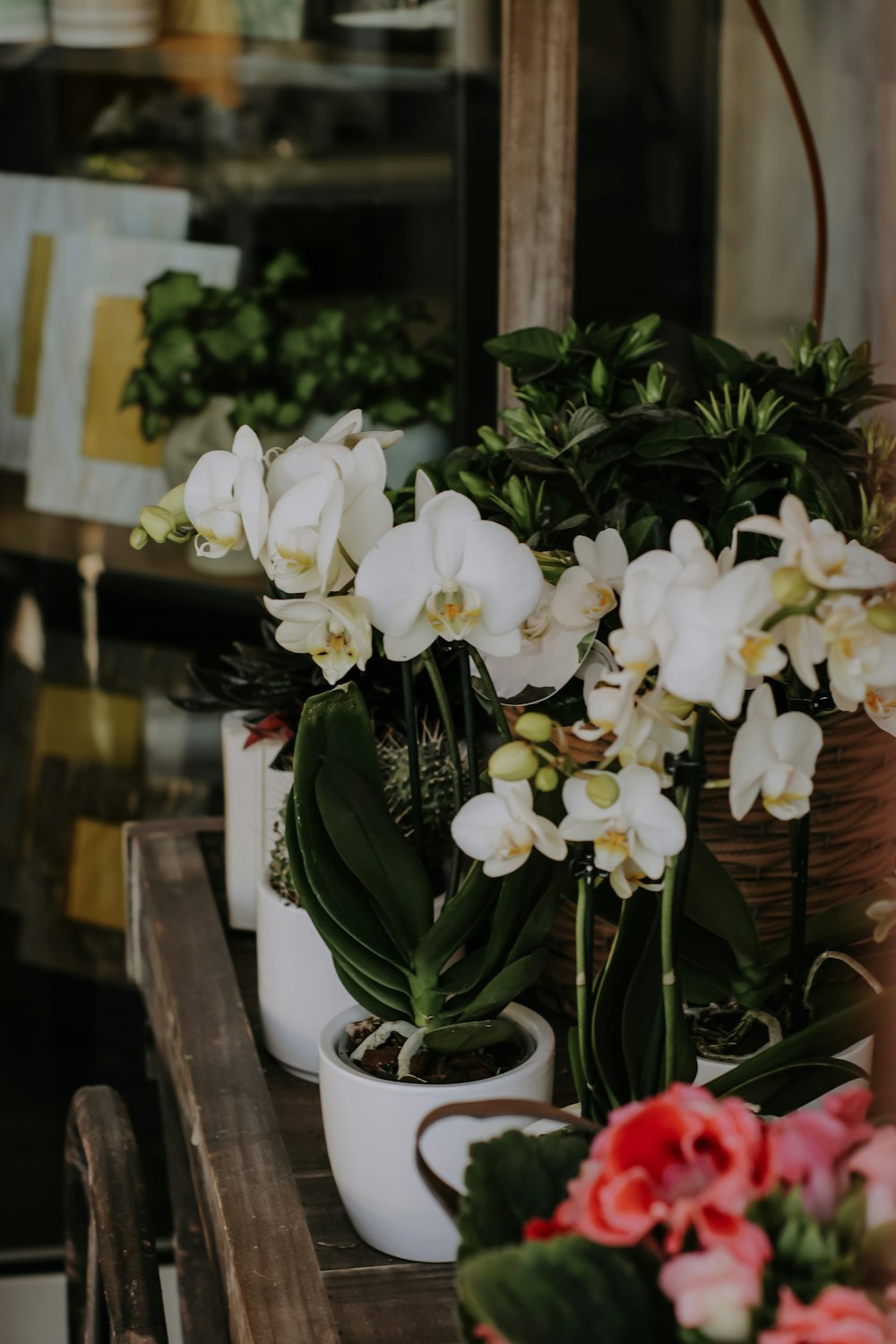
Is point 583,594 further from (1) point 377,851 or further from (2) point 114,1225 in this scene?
(2) point 114,1225

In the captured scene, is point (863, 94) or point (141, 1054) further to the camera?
point (141, 1054)

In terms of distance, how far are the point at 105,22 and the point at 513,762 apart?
1.56 metres

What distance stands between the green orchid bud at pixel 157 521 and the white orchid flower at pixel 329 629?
0.08 m

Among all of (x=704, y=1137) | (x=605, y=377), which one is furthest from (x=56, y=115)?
(x=704, y=1137)

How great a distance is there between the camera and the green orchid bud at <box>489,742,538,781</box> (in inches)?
22.0

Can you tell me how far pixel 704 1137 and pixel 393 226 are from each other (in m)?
1.60

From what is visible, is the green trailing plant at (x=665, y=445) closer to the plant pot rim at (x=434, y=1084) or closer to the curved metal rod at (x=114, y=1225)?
the plant pot rim at (x=434, y=1084)

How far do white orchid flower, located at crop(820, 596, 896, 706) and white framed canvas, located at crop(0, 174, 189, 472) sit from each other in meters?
1.52

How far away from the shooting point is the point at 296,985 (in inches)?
35.4

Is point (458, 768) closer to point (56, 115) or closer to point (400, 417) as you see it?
point (400, 417)

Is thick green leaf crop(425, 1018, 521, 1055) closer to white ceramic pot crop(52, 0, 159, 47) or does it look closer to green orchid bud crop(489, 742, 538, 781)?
green orchid bud crop(489, 742, 538, 781)

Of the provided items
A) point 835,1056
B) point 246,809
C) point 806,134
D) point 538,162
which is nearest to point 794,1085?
point 835,1056

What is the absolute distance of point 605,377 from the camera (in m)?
0.89

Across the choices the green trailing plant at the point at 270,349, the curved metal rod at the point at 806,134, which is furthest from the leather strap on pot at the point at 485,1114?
the green trailing plant at the point at 270,349
